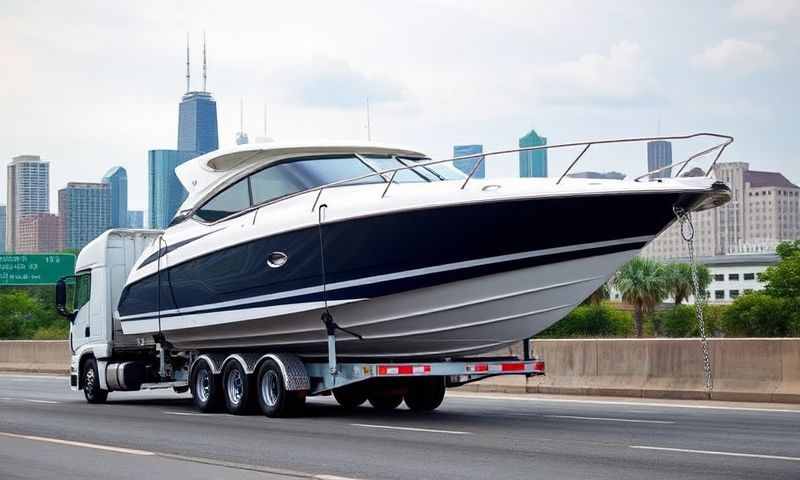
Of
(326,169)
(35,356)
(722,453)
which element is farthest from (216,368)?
(35,356)

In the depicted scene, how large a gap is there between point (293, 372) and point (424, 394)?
2.39 m

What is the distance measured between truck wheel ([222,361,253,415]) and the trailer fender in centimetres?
83

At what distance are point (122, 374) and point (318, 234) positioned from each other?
6824 mm

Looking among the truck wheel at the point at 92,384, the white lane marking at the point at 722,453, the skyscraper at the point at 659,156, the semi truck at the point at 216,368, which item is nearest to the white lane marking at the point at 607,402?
the semi truck at the point at 216,368

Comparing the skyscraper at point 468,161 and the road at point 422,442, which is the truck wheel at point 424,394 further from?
the skyscraper at point 468,161

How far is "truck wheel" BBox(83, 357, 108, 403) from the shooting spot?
70.3 feet

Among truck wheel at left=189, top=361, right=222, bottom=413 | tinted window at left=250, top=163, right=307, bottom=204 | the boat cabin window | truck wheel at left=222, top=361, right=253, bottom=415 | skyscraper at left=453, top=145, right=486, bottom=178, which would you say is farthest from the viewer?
truck wheel at left=189, top=361, right=222, bottom=413

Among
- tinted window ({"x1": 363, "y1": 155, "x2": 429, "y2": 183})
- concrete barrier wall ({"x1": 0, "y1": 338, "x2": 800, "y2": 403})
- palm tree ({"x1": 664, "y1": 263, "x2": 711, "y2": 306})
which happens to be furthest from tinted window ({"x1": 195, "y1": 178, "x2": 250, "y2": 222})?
palm tree ({"x1": 664, "y1": 263, "x2": 711, "y2": 306})

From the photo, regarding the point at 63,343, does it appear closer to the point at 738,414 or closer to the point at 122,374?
the point at 122,374

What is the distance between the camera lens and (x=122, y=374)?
2067 cm

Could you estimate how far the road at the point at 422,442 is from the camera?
10.5 meters

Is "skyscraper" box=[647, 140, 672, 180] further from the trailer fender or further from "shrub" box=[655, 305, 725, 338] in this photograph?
"shrub" box=[655, 305, 725, 338]

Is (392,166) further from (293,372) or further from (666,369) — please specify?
(666,369)

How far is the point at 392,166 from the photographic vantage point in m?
16.5
